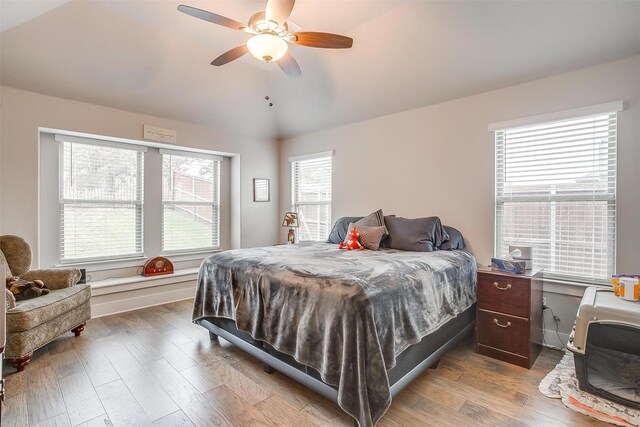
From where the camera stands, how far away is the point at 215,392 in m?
2.05

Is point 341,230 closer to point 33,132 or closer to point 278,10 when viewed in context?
point 278,10

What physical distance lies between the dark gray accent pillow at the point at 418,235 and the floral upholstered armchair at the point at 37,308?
3113 millimetres

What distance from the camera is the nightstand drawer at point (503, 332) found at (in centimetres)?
240

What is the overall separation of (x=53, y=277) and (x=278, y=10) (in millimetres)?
3090

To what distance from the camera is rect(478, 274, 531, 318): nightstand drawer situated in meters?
2.40

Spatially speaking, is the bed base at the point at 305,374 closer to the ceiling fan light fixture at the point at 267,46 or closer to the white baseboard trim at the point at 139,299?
the white baseboard trim at the point at 139,299

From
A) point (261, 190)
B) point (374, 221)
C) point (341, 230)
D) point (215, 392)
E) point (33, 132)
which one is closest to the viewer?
point (215, 392)

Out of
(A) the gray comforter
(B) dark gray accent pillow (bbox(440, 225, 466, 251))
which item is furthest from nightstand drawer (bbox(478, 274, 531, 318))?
(B) dark gray accent pillow (bbox(440, 225, 466, 251))

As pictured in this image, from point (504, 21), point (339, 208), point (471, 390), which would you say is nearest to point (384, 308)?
point (471, 390)

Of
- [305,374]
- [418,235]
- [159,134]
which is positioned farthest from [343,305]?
[159,134]

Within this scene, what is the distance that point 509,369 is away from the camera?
237cm

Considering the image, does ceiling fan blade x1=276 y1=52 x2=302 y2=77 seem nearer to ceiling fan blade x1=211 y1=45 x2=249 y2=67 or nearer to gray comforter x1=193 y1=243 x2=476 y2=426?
ceiling fan blade x1=211 y1=45 x2=249 y2=67

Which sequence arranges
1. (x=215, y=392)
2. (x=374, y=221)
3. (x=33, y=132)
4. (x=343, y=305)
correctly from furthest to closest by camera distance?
(x=374, y=221)
(x=33, y=132)
(x=215, y=392)
(x=343, y=305)

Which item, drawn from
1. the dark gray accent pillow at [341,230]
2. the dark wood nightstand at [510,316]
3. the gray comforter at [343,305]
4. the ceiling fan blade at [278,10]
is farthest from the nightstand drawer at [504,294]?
the ceiling fan blade at [278,10]
